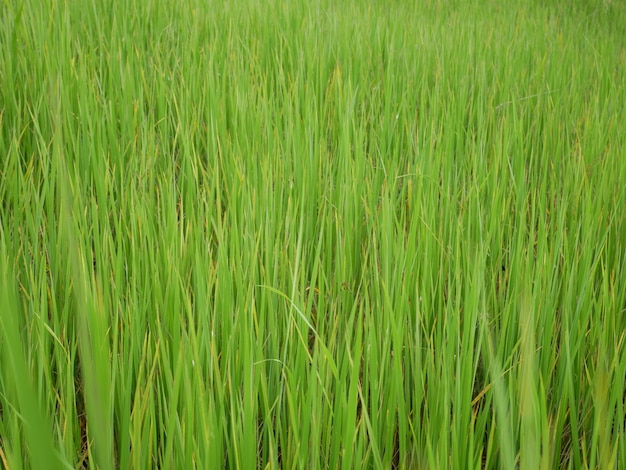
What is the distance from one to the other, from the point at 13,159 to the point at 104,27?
107 centimetres

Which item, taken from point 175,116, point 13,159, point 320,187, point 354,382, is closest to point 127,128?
point 175,116

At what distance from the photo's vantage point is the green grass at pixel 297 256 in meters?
0.54

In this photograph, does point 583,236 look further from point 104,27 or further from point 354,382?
point 104,27

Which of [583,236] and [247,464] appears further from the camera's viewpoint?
[583,236]

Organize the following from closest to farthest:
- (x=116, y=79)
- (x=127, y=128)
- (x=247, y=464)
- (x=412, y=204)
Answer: (x=247, y=464) → (x=412, y=204) → (x=127, y=128) → (x=116, y=79)

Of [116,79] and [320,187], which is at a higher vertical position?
[116,79]

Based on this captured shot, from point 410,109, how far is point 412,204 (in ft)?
2.02

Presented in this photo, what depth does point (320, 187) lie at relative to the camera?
1135 millimetres

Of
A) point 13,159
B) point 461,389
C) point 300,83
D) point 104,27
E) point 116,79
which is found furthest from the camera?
point 104,27

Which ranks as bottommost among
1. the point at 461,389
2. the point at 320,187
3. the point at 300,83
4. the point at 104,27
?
the point at 461,389

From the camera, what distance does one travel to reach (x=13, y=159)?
3.07 feet

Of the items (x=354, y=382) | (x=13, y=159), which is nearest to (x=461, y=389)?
(x=354, y=382)

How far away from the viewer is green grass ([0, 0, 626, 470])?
0.54 meters

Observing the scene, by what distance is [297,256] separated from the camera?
73 cm
